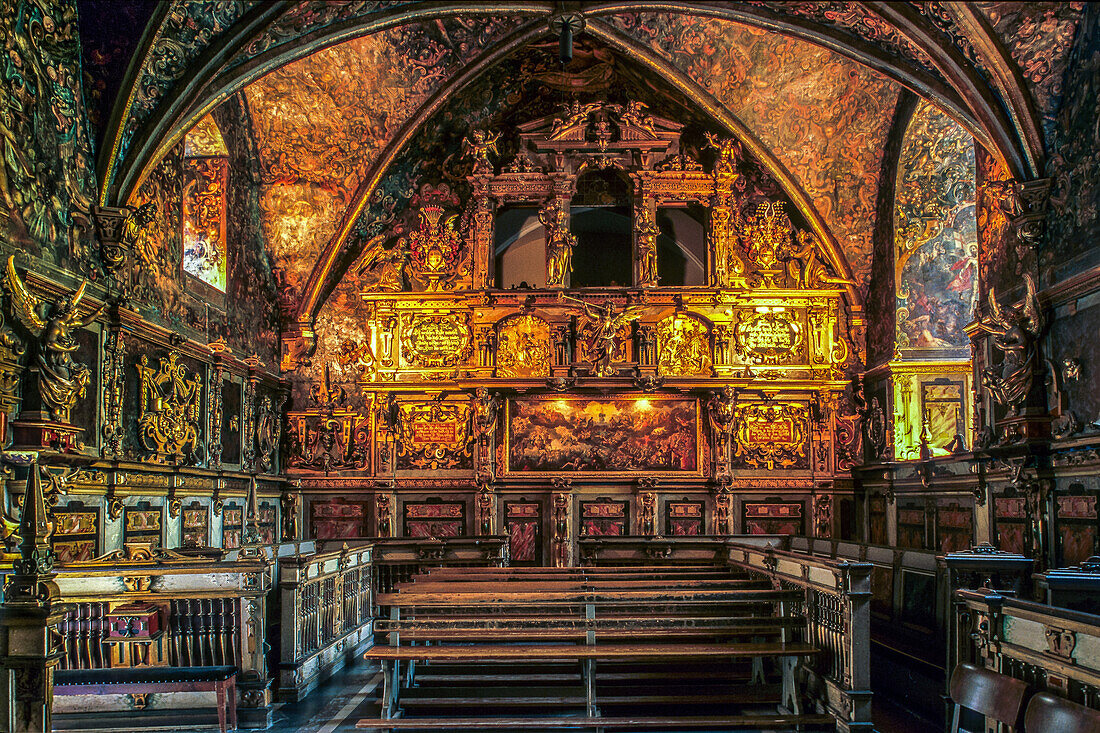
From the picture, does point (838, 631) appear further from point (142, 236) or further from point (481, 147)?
point (481, 147)

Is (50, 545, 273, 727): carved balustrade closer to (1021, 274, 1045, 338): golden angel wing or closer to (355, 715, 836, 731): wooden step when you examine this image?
(355, 715, 836, 731): wooden step

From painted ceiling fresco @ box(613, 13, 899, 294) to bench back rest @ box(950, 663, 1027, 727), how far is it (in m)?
11.9

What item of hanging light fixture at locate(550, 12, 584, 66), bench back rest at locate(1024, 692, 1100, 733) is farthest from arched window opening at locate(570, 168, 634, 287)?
bench back rest at locate(1024, 692, 1100, 733)

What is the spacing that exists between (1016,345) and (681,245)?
7.84m

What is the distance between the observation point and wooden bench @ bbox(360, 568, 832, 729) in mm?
6688

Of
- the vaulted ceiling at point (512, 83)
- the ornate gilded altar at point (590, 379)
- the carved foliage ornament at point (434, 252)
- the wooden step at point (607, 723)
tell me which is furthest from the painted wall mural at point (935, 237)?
the wooden step at point (607, 723)

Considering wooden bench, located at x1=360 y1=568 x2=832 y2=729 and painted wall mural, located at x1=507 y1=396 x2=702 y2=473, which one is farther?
painted wall mural, located at x1=507 y1=396 x2=702 y2=473

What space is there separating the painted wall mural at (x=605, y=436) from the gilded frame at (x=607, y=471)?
0.02 m

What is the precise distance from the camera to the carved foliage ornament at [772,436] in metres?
16.5

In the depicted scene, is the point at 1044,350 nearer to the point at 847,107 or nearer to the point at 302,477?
the point at 847,107

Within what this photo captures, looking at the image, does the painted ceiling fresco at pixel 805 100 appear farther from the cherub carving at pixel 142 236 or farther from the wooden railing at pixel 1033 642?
the wooden railing at pixel 1033 642

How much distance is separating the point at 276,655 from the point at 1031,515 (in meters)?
8.57

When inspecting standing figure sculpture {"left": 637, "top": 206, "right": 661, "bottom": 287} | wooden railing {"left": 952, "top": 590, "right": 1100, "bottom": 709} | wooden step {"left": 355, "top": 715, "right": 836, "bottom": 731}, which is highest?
standing figure sculpture {"left": 637, "top": 206, "right": 661, "bottom": 287}

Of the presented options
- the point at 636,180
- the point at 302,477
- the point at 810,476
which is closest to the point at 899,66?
the point at 636,180
